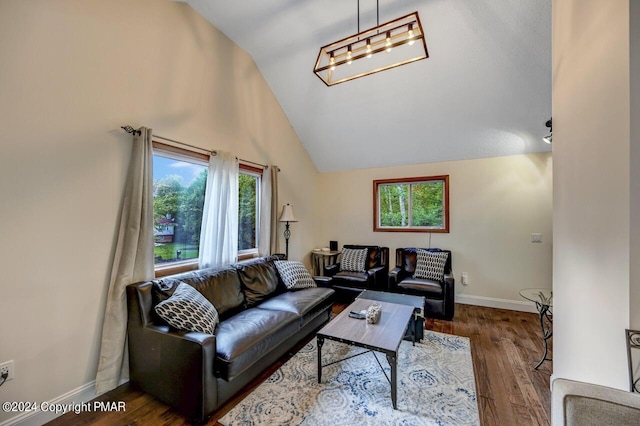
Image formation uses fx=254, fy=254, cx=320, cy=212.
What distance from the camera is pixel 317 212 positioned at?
525 cm

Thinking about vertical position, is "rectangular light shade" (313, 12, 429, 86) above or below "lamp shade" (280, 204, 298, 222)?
above

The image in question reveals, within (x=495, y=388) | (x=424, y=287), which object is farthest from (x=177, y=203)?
(x=495, y=388)

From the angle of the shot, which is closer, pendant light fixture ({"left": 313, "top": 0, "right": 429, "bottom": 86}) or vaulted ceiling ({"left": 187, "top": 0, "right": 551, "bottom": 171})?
pendant light fixture ({"left": 313, "top": 0, "right": 429, "bottom": 86})

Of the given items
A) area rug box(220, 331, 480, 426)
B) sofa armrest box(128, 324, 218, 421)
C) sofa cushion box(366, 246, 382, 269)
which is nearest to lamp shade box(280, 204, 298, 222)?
sofa cushion box(366, 246, 382, 269)

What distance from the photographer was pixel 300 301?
2.76 m

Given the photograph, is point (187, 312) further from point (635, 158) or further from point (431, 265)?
point (431, 265)

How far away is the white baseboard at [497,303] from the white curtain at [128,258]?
4.31 m

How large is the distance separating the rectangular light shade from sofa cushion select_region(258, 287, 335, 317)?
A: 2.26 metres

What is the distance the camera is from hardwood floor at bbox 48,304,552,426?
5.62ft

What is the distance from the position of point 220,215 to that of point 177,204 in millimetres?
455

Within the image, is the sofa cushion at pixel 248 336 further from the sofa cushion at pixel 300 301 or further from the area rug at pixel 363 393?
the area rug at pixel 363 393

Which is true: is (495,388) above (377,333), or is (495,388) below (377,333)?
below

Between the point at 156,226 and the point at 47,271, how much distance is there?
0.87 m

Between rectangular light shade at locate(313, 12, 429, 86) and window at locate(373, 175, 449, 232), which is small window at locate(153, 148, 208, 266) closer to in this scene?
rectangular light shade at locate(313, 12, 429, 86)
